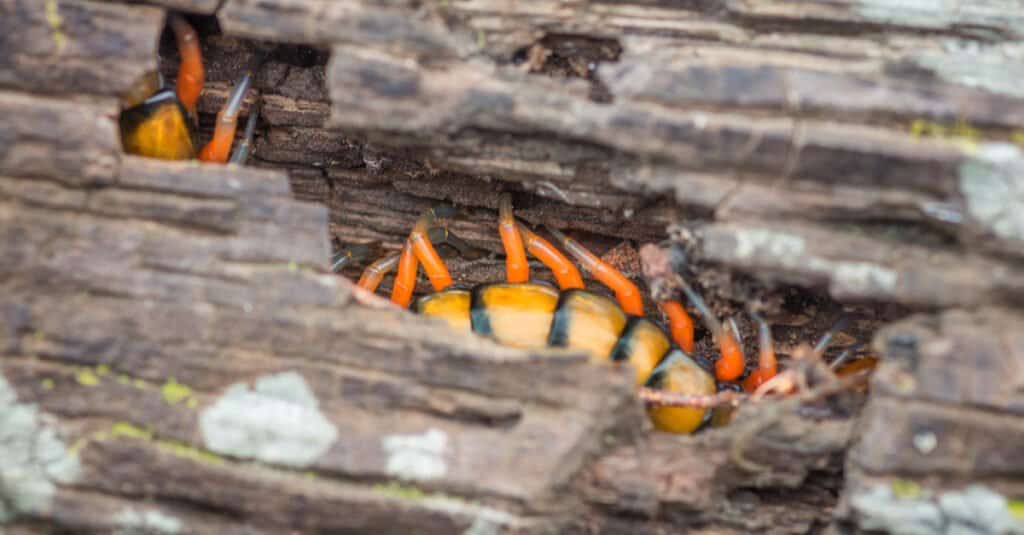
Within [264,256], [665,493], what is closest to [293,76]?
[264,256]

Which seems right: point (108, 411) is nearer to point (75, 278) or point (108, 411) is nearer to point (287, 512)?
point (75, 278)

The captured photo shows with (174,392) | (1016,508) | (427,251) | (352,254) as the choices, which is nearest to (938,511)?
(1016,508)

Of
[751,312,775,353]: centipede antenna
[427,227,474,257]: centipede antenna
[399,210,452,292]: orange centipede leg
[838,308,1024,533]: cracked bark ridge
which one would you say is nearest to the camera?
[838,308,1024,533]: cracked bark ridge

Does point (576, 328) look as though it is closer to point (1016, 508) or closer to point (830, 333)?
point (830, 333)

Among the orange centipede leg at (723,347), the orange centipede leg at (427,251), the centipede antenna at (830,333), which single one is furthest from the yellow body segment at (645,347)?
the orange centipede leg at (427,251)

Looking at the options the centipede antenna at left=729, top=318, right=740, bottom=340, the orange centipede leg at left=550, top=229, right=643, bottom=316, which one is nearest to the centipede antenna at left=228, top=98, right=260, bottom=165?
the orange centipede leg at left=550, top=229, right=643, bottom=316

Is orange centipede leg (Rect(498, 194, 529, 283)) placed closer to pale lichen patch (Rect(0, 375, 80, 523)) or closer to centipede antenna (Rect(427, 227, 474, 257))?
centipede antenna (Rect(427, 227, 474, 257))

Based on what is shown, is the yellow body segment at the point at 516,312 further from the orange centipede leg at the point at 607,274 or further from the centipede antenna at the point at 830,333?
the centipede antenna at the point at 830,333
